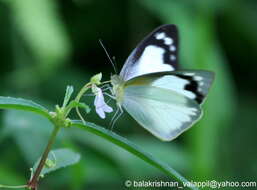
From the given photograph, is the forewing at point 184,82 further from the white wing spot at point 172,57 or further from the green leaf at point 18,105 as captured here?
the green leaf at point 18,105

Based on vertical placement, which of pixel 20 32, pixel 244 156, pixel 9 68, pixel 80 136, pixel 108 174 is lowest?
pixel 244 156

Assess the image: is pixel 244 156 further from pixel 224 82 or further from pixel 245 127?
pixel 224 82

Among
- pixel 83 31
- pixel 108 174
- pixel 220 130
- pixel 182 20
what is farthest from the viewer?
pixel 83 31

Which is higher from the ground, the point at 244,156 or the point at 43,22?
the point at 43,22

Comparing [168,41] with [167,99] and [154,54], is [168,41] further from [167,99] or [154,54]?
[167,99]

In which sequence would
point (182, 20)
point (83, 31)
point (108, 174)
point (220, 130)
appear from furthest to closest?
point (83, 31), point (182, 20), point (220, 130), point (108, 174)

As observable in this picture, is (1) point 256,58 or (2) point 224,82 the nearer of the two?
(2) point 224,82

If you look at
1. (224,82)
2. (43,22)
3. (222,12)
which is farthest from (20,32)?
(222,12)
